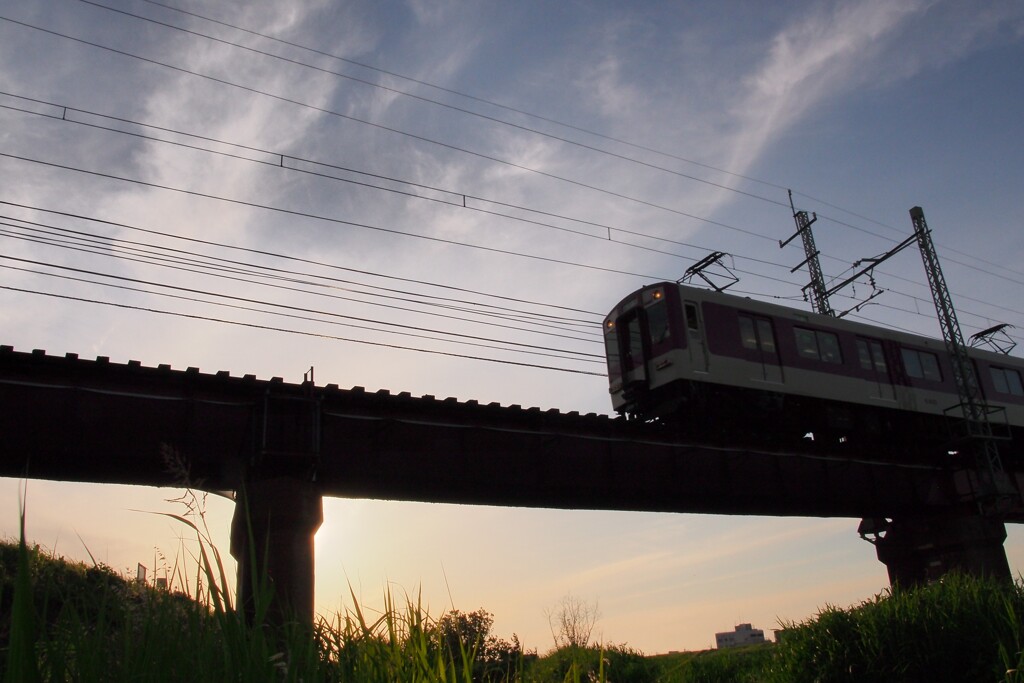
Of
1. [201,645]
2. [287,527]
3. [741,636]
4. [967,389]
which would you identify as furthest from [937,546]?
[741,636]

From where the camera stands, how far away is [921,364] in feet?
90.5

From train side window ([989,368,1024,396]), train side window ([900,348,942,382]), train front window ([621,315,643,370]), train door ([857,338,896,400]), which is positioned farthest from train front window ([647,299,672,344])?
train side window ([989,368,1024,396])

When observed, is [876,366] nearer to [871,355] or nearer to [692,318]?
[871,355]

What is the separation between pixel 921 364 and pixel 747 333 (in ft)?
28.3

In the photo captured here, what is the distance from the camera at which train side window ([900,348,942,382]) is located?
27.1m

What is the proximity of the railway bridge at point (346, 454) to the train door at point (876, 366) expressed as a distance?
2.34 meters

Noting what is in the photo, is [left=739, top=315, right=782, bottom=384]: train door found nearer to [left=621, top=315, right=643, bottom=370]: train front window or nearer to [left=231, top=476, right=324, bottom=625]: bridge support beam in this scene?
[left=621, top=315, right=643, bottom=370]: train front window

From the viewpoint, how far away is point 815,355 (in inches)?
960

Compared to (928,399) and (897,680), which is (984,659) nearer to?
(897,680)

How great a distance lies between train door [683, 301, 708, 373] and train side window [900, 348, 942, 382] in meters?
9.30

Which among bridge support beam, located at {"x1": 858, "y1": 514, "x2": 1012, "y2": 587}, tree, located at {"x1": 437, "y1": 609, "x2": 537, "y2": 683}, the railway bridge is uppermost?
the railway bridge

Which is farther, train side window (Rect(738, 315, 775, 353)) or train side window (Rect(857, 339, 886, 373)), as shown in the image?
train side window (Rect(857, 339, 886, 373))

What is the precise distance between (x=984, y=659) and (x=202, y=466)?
16119 mm

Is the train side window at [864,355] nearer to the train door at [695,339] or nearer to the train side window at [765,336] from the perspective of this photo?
the train side window at [765,336]
